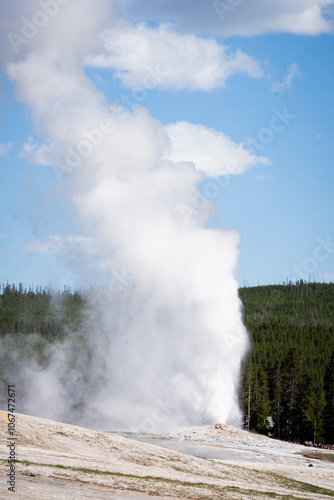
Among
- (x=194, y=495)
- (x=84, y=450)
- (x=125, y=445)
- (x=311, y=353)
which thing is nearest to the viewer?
(x=194, y=495)

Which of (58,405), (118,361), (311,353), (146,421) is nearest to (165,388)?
(146,421)

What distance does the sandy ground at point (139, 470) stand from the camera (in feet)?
71.7

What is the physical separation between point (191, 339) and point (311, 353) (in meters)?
53.5

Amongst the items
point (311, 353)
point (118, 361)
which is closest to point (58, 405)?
point (118, 361)

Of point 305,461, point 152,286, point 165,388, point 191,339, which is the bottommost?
point 305,461

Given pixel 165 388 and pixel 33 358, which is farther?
pixel 33 358

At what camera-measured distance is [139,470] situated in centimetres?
2623

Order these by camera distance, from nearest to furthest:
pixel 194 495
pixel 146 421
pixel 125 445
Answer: pixel 194 495, pixel 125 445, pixel 146 421

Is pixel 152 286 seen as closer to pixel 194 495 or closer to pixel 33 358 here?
pixel 33 358

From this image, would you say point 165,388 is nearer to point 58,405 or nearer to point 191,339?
point 191,339

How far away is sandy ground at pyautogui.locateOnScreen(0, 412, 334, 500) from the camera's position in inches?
860

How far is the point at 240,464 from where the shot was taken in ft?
111

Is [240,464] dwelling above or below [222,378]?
below

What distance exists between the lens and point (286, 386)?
62.9 metres
